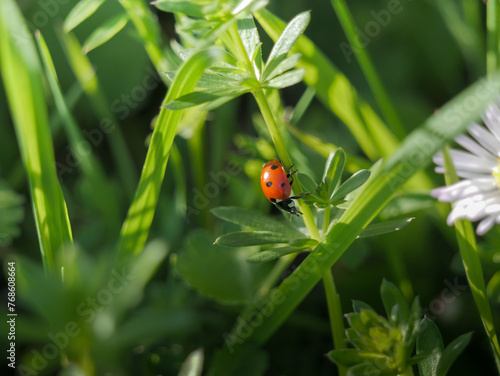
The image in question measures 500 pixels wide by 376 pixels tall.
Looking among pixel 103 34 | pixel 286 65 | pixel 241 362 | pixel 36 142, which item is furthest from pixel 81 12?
pixel 241 362

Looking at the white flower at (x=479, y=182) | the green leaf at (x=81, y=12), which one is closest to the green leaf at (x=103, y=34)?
the green leaf at (x=81, y=12)

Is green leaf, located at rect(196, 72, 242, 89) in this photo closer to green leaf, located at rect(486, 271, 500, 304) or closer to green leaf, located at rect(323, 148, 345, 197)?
green leaf, located at rect(323, 148, 345, 197)

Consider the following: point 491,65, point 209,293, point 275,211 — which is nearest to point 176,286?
point 209,293

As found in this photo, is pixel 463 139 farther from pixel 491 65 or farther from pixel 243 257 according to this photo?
pixel 243 257

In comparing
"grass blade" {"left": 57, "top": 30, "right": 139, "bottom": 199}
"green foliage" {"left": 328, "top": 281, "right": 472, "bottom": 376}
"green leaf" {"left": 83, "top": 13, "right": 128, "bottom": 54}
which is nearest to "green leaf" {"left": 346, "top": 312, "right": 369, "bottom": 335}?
"green foliage" {"left": 328, "top": 281, "right": 472, "bottom": 376}

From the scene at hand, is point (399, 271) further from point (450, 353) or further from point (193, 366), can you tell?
point (193, 366)

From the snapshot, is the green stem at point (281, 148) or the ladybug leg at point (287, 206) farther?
the ladybug leg at point (287, 206)

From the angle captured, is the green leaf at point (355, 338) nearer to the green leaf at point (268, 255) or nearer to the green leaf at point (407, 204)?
the green leaf at point (268, 255)
